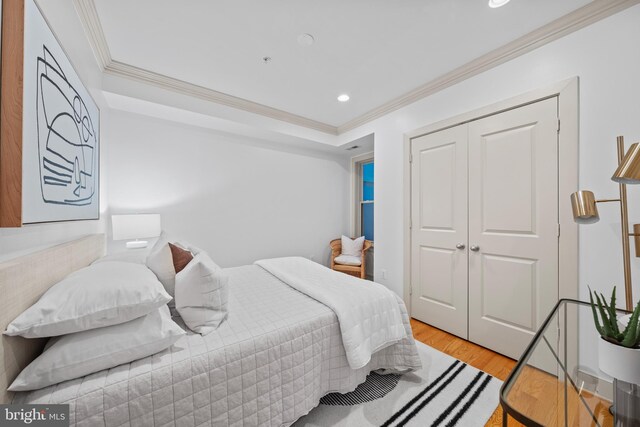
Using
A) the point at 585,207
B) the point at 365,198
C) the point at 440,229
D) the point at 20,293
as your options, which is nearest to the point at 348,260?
the point at 365,198

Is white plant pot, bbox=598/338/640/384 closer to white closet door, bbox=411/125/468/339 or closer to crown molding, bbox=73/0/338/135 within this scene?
white closet door, bbox=411/125/468/339

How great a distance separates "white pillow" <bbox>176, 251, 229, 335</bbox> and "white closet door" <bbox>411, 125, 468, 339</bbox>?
2.22 m

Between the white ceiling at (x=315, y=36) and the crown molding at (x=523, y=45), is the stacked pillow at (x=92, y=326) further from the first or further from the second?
the crown molding at (x=523, y=45)

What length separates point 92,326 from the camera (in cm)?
91

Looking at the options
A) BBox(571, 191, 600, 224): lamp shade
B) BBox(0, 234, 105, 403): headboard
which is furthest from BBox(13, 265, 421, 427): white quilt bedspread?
BBox(571, 191, 600, 224): lamp shade

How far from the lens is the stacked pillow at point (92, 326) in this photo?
813 mm

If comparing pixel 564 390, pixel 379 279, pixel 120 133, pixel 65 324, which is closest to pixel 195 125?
pixel 120 133

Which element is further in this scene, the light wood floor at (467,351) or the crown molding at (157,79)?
the light wood floor at (467,351)

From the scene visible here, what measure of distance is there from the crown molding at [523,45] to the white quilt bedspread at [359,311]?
7.18ft

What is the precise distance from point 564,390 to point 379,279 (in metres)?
2.28

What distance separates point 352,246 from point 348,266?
1.37ft

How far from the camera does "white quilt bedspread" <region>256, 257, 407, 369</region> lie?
140 centimetres

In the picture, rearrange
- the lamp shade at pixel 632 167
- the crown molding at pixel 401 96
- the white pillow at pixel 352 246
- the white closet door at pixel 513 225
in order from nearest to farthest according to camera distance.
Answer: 1. the lamp shade at pixel 632 167
2. the crown molding at pixel 401 96
3. the white closet door at pixel 513 225
4. the white pillow at pixel 352 246

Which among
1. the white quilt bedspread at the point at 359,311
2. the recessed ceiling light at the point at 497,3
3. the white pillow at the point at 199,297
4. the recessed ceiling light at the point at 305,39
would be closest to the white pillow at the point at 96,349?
the white pillow at the point at 199,297
